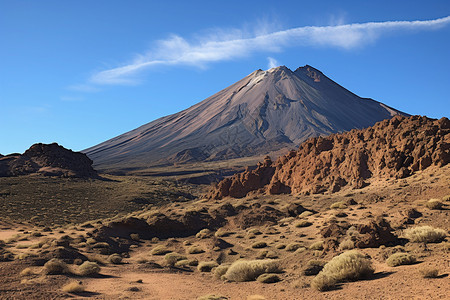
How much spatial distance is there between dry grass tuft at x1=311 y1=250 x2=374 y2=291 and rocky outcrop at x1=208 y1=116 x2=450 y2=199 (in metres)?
17.6

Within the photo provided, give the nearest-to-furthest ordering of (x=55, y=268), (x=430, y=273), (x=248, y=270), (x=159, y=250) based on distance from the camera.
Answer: (x=430, y=273) → (x=248, y=270) → (x=55, y=268) → (x=159, y=250)

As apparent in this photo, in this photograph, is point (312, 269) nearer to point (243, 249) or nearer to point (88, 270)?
point (243, 249)

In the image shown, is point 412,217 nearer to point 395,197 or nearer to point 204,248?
point 395,197

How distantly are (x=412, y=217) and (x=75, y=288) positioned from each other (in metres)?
16.6

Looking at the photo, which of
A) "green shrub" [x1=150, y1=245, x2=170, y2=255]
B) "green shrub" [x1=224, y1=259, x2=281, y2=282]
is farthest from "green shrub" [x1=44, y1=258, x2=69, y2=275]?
"green shrub" [x1=150, y1=245, x2=170, y2=255]

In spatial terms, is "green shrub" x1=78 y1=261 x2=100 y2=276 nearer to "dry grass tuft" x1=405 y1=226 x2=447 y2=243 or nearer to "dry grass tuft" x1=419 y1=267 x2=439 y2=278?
"dry grass tuft" x1=419 y1=267 x2=439 y2=278

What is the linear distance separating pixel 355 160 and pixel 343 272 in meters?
20.8

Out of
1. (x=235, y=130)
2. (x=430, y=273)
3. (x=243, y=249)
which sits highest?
(x=235, y=130)

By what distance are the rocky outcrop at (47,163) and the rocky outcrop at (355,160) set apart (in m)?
44.6

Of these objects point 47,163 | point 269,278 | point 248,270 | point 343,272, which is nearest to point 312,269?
point 269,278

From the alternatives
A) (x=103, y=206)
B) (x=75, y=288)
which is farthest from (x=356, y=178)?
(x=103, y=206)

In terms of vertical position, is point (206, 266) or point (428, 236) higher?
point (428, 236)

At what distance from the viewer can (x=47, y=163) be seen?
3000 inches

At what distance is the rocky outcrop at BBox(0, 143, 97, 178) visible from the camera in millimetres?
71062
